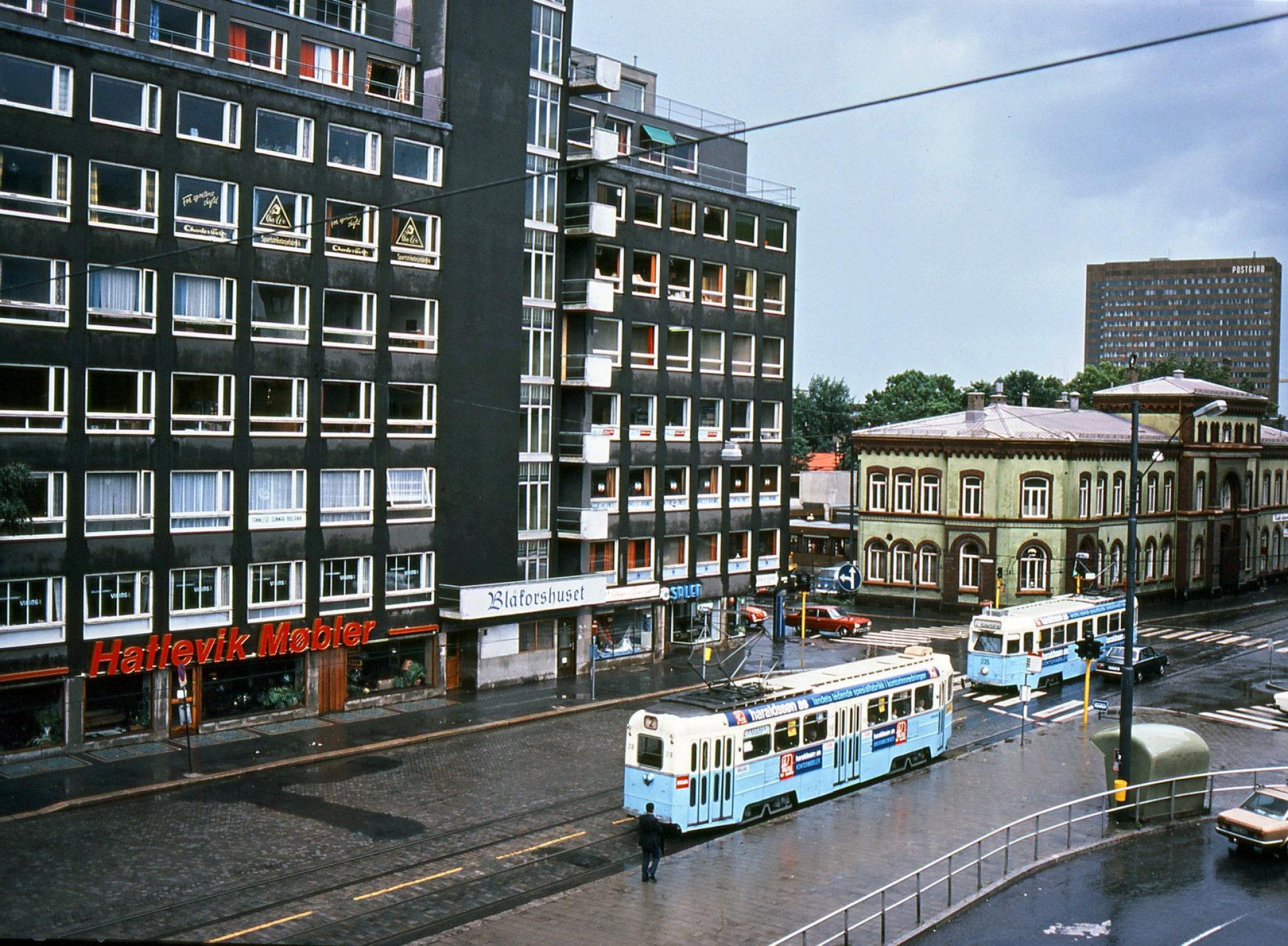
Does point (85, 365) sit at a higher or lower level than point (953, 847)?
higher

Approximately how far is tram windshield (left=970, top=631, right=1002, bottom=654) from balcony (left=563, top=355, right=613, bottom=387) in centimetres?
1760

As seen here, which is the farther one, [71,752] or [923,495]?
[923,495]

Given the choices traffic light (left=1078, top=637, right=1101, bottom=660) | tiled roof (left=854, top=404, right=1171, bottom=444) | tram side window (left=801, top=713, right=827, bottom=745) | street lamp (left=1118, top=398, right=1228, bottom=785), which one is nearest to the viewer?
street lamp (left=1118, top=398, right=1228, bottom=785)

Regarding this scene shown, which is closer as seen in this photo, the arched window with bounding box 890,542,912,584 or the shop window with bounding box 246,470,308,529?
the shop window with bounding box 246,470,308,529

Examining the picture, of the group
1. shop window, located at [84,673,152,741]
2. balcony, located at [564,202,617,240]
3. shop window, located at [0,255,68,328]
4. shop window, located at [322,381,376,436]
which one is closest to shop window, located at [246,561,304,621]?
shop window, located at [84,673,152,741]

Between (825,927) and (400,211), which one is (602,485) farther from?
(825,927)

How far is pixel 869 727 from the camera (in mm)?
34312

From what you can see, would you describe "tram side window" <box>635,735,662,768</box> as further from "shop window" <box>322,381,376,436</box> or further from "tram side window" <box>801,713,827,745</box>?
"shop window" <box>322,381,376,436</box>

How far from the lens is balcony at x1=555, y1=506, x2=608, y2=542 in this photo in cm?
5009

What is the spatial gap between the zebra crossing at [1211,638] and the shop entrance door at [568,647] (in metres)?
29.8

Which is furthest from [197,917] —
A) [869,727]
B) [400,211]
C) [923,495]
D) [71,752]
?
[923,495]

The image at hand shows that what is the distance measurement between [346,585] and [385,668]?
3461mm

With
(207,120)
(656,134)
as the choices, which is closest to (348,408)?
(207,120)

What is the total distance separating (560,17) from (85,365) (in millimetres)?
22972
